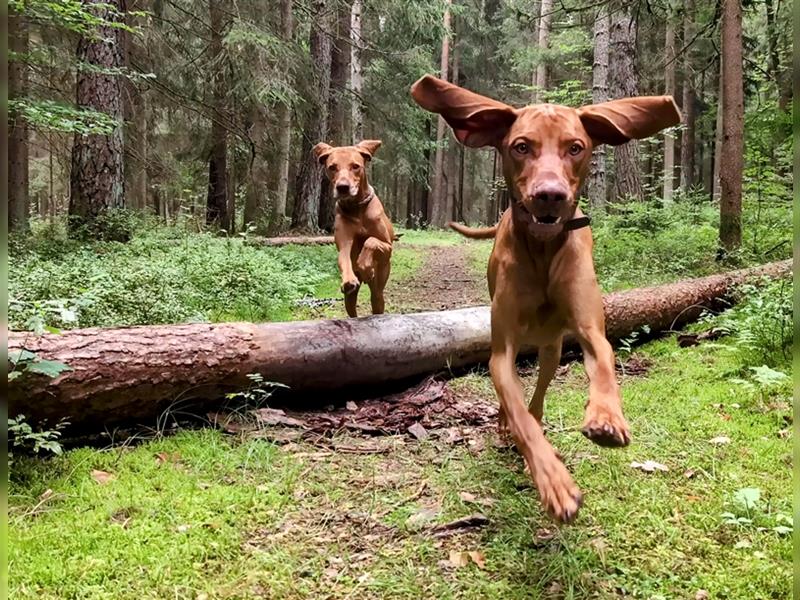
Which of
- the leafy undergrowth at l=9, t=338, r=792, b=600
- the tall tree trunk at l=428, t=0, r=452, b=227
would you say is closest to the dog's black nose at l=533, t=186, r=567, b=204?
the leafy undergrowth at l=9, t=338, r=792, b=600

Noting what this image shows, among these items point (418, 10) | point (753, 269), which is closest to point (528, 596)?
point (753, 269)

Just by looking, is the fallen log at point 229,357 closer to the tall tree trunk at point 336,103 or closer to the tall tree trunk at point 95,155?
the tall tree trunk at point 95,155

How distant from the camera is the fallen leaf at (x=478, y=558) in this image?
9.83 feet

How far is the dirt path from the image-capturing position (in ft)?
30.8

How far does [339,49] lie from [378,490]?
17.6 meters

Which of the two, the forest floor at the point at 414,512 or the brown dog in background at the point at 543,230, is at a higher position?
the brown dog in background at the point at 543,230

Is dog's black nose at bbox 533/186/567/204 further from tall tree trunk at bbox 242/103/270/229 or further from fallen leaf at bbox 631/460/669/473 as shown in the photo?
tall tree trunk at bbox 242/103/270/229

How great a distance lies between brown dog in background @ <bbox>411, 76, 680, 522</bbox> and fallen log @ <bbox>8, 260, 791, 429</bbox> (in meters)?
2.16

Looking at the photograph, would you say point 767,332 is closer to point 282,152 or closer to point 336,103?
point 282,152

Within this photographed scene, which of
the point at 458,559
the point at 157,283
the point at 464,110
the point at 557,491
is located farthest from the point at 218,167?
the point at 557,491

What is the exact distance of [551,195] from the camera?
282cm

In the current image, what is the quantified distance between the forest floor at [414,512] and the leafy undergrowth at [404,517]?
11 mm

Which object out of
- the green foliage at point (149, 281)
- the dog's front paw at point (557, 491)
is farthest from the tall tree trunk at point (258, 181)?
the dog's front paw at point (557, 491)

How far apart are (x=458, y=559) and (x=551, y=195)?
5.86ft
